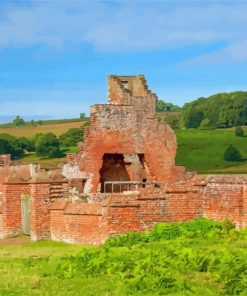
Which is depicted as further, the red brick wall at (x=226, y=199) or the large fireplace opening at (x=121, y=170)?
the large fireplace opening at (x=121, y=170)

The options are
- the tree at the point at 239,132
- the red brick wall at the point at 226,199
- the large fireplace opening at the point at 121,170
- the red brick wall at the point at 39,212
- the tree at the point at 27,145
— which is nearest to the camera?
the red brick wall at the point at 226,199

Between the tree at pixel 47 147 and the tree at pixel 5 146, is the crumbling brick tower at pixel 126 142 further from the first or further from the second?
the tree at pixel 5 146

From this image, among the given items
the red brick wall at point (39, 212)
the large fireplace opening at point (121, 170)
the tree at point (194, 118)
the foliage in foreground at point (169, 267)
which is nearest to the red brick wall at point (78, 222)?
the red brick wall at point (39, 212)

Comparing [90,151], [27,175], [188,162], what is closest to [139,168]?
[90,151]

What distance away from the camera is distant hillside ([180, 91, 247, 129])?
266 feet

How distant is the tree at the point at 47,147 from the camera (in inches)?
2329

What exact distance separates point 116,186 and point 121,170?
68 cm

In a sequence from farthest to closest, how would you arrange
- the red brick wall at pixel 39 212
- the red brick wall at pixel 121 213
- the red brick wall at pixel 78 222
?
the red brick wall at pixel 39 212, the red brick wall at pixel 78 222, the red brick wall at pixel 121 213

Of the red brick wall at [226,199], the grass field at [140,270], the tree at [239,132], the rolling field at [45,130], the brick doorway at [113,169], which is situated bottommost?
the grass field at [140,270]

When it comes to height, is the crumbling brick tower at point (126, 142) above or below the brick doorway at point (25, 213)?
above

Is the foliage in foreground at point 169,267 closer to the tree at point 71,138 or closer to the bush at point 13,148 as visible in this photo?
the tree at point 71,138

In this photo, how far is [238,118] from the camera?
80062mm

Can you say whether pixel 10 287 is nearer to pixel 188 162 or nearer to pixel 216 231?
pixel 216 231

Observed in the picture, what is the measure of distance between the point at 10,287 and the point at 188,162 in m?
47.4
